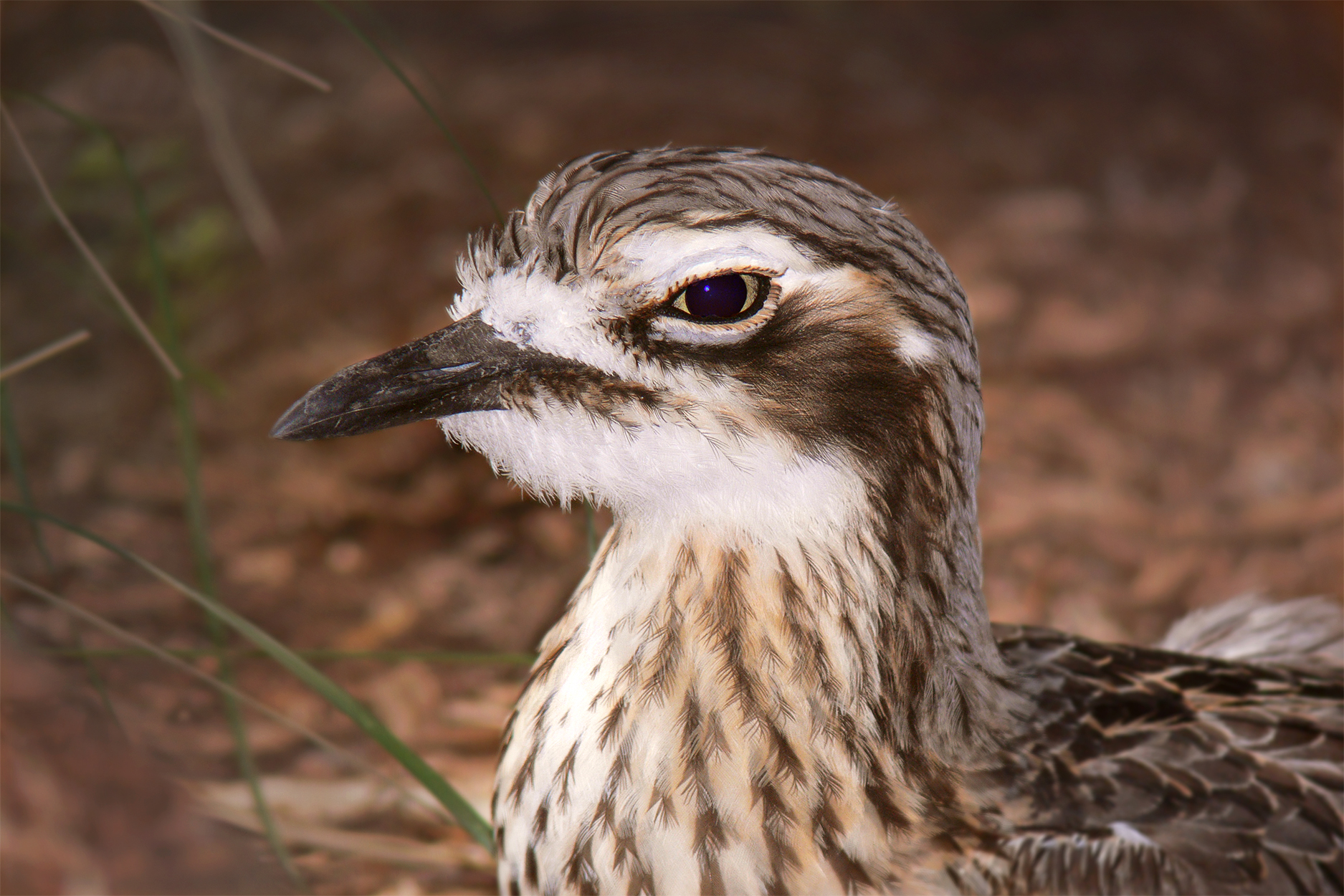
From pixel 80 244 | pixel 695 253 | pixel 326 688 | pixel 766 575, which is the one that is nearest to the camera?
pixel 695 253

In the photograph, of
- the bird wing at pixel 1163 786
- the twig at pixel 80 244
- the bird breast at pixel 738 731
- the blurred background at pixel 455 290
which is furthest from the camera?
the blurred background at pixel 455 290

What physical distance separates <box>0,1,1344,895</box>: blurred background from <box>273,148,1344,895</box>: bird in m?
1.33

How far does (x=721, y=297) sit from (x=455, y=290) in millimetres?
3057

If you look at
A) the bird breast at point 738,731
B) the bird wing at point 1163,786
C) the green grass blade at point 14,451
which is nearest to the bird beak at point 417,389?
the bird breast at point 738,731

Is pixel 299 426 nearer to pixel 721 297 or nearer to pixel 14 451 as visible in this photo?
pixel 721 297

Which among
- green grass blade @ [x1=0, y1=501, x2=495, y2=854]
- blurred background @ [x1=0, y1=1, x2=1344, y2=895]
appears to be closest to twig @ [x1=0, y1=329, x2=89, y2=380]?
green grass blade @ [x1=0, y1=501, x2=495, y2=854]

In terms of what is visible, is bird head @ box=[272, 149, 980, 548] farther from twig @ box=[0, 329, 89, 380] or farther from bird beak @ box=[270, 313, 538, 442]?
twig @ box=[0, 329, 89, 380]

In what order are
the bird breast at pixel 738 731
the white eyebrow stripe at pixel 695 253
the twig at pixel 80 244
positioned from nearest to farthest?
the white eyebrow stripe at pixel 695 253 → the bird breast at pixel 738 731 → the twig at pixel 80 244

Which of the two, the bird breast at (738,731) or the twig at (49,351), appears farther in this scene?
the twig at (49,351)

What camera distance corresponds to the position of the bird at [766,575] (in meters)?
1.61

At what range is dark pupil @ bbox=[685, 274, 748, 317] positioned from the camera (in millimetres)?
1569

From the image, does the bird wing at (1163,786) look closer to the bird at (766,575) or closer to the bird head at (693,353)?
the bird at (766,575)

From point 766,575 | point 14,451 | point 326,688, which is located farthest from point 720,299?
point 14,451

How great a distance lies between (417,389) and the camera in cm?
164
